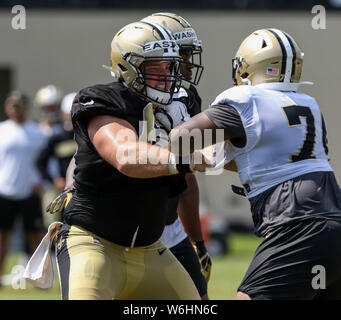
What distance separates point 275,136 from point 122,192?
0.74 metres

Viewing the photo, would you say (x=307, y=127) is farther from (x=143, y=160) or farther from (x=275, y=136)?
(x=143, y=160)

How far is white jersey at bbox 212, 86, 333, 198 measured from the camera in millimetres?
3492

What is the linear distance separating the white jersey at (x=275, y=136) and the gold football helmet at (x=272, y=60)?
0.16 meters

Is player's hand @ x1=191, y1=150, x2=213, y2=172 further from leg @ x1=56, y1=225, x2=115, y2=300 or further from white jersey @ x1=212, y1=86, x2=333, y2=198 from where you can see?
leg @ x1=56, y1=225, x2=115, y2=300

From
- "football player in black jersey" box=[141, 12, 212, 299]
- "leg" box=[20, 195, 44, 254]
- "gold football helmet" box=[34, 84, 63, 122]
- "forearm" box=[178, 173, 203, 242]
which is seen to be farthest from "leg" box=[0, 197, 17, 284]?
"forearm" box=[178, 173, 203, 242]

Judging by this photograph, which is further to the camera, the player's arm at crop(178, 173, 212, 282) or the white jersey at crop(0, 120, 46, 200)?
the white jersey at crop(0, 120, 46, 200)

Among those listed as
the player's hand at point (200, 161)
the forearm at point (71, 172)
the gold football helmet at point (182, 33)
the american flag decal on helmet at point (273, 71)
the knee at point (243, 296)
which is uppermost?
the gold football helmet at point (182, 33)

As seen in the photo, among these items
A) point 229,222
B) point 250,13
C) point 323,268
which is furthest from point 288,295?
point 250,13

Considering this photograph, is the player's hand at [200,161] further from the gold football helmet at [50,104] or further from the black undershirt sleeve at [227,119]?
the gold football helmet at [50,104]

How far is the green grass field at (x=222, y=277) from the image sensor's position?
7.68m

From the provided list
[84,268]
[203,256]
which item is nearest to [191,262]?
[203,256]

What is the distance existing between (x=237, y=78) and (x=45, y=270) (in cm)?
134

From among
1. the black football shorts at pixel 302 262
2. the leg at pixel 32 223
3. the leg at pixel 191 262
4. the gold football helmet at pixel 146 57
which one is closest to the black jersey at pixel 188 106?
the leg at pixel 191 262

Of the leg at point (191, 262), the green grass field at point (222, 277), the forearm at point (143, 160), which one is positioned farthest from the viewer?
the green grass field at point (222, 277)
